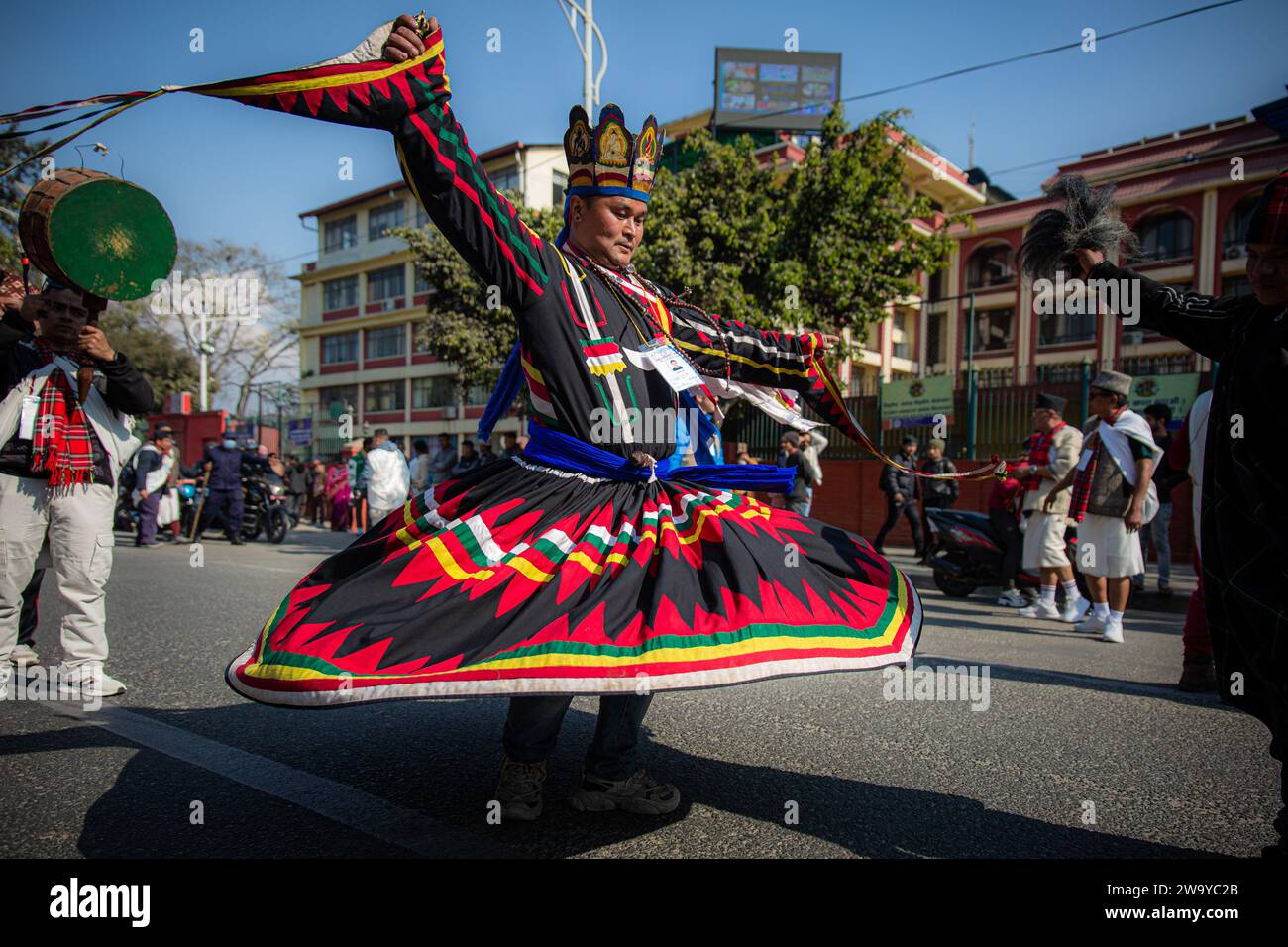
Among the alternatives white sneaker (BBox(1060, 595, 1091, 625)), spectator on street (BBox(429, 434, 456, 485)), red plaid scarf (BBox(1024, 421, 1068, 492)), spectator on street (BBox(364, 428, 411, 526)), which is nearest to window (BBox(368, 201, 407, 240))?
spectator on street (BBox(429, 434, 456, 485))

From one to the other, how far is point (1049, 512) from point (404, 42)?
6.54 metres

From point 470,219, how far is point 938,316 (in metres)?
33.6

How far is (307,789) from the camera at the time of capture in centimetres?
288

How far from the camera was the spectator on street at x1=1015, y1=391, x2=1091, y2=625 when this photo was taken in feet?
23.3

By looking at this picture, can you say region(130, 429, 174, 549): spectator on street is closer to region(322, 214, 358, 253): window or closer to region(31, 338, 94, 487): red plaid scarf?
region(31, 338, 94, 487): red plaid scarf

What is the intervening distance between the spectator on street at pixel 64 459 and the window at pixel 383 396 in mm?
37329

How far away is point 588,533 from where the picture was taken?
2383 millimetres

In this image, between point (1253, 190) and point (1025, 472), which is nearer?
point (1025, 472)

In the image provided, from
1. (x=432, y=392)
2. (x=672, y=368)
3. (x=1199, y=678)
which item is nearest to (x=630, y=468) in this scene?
(x=672, y=368)

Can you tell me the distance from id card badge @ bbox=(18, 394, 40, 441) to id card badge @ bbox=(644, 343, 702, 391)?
9.19 ft

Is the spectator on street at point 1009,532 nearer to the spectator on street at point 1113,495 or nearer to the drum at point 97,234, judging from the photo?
the spectator on street at point 1113,495

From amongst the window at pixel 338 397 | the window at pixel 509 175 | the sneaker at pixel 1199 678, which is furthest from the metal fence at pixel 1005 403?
the window at pixel 338 397
